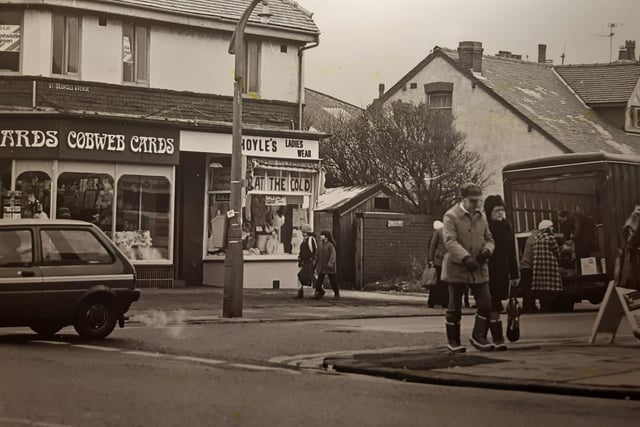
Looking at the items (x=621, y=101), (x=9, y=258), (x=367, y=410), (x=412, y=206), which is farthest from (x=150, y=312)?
(x=621, y=101)

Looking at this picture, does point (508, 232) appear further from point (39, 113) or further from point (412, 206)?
point (412, 206)

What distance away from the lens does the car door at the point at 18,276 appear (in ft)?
45.0

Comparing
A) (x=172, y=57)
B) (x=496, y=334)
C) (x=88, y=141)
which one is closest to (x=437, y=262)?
(x=88, y=141)

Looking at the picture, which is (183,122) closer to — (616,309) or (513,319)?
(513,319)

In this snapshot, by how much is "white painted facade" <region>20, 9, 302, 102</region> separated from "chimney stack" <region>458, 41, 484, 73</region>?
46.1 ft

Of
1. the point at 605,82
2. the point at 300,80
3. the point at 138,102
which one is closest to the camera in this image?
the point at 138,102

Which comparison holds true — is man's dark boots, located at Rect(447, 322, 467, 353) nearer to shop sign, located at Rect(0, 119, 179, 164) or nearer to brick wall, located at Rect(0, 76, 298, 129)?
shop sign, located at Rect(0, 119, 179, 164)

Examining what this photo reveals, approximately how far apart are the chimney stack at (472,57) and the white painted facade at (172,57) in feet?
46.1

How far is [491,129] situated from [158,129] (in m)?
17.7

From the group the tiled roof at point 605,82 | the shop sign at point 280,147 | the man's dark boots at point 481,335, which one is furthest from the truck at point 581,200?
the tiled roof at point 605,82

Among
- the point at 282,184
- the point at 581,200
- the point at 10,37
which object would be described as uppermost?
the point at 10,37

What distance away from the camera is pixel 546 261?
20.5 meters

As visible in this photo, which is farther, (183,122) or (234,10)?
(234,10)

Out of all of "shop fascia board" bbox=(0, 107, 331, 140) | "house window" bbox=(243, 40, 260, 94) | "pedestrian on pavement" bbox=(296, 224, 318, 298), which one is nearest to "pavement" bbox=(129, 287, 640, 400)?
"pedestrian on pavement" bbox=(296, 224, 318, 298)
